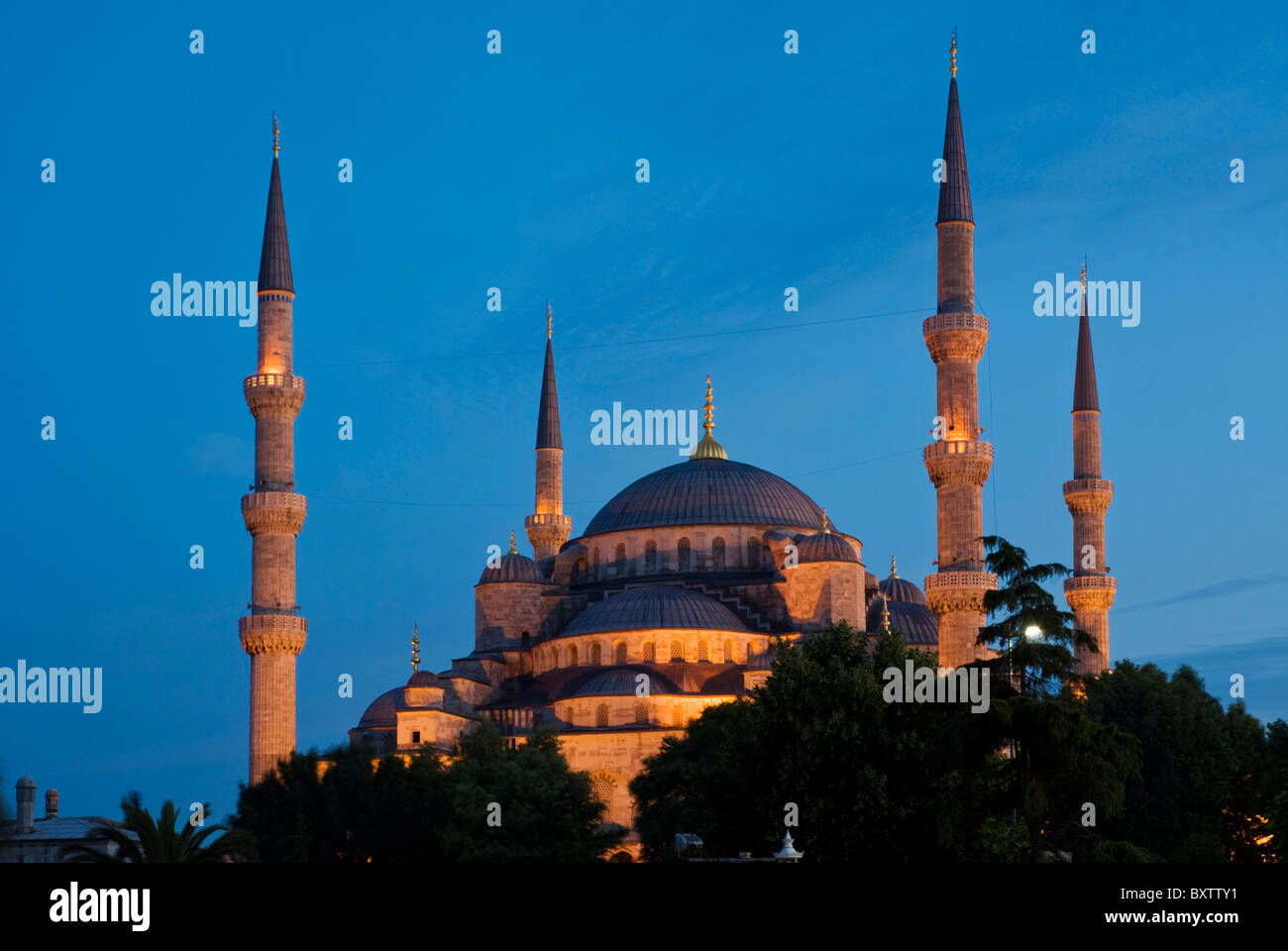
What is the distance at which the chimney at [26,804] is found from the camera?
1615 inches

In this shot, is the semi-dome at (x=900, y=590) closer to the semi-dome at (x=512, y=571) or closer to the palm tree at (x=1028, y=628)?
the semi-dome at (x=512, y=571)

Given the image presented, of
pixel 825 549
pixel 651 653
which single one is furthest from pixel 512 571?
pixel 825 549

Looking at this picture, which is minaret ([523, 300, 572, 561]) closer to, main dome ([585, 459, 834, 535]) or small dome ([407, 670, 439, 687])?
main dome ([585, 459, 834, 535])

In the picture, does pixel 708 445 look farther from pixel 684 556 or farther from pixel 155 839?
pixel 155 839

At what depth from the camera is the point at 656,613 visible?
51969mm

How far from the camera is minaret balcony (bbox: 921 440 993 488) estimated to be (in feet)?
145

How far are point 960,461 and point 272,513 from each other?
1744 cm

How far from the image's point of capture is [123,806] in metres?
27.8

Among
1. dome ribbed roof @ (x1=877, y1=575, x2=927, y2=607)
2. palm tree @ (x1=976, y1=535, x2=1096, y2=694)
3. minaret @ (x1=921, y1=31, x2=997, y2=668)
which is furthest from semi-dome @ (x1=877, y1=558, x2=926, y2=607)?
palm tree @ (x1=976, y1=535, x2=1096, y2=694)

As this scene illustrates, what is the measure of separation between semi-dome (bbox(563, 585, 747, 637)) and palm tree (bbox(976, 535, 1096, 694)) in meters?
22.7
